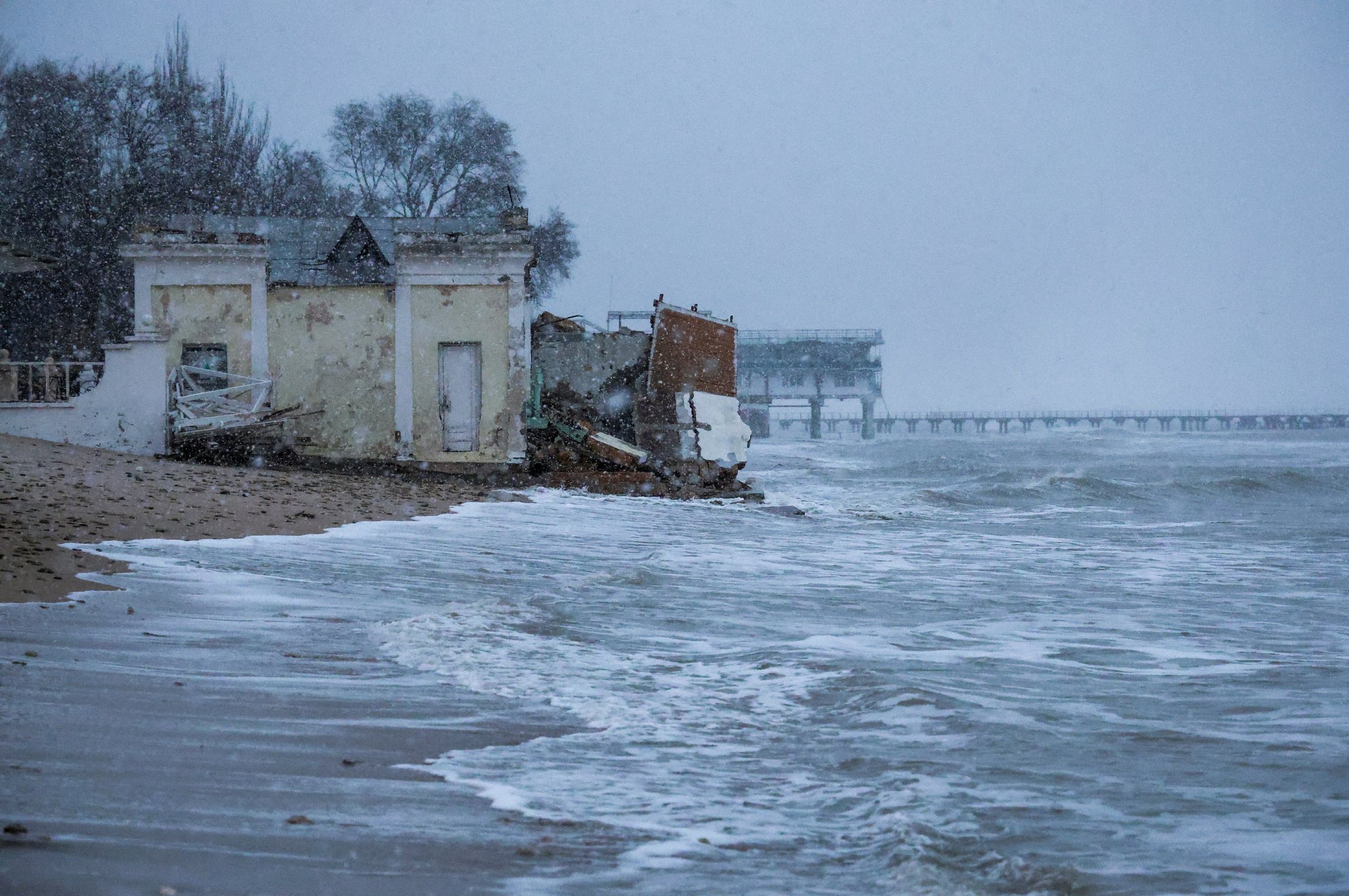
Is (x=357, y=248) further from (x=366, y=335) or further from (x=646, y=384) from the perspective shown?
(x=646, y=384)

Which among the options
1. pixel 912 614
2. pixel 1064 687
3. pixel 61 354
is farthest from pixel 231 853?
pixel 61 354

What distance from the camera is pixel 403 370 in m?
21.2

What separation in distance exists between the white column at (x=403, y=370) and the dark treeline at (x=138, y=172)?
8.15 m

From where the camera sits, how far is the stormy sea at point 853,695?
3459 mm

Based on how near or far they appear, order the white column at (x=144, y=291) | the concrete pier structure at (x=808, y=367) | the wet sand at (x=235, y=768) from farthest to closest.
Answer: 1. the concrete pier structure at (x=808, y=367)
2. the white column at (x=144, y=291)
3. the wet sand at (x=235, y=768)

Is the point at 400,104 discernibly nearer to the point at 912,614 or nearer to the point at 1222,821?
the point at 912,614

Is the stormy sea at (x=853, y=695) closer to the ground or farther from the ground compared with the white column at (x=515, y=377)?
closer to the ground

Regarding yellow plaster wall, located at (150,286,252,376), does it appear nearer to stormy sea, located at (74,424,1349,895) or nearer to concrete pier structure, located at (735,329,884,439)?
stormy sea, located at (74,424,1349,895)

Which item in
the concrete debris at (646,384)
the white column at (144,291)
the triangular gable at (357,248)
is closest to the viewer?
the white column at (144,291)

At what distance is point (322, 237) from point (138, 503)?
39.2 feet

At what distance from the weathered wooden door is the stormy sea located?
7.60 meters

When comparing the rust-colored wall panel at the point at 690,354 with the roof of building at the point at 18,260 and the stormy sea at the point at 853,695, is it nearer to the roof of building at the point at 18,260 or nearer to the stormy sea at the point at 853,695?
the stormy sea at the point at 853,695

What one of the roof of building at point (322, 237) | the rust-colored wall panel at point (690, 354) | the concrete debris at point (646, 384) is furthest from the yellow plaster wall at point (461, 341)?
the rust-colored wall panel at point (690, 354)

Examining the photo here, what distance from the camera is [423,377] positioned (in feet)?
69.6
